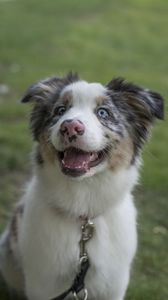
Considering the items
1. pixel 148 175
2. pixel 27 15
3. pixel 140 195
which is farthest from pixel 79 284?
pixel 27 15

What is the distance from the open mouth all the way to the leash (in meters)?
0.43

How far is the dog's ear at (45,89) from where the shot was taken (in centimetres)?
359

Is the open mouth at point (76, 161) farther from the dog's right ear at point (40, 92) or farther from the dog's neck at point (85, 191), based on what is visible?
the dog's right ear at point (40, 92)

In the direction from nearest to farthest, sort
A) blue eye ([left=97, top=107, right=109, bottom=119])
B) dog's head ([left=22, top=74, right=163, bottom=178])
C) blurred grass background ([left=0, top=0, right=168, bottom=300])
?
1. dog's head ([left=22, top=74, right=163, bottom=178])
2. blue eye ([left=97, top=107, right=109, bottom=119])
3. blurred grass background ([left=0, top=0, right=168, bottom=300])

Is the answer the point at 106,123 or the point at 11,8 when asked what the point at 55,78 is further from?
the point at 11,8

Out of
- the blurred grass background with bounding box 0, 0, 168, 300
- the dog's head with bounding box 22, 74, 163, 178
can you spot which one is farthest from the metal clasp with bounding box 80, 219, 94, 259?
the blurred grass background with bounding box 0, 0, 168, 300

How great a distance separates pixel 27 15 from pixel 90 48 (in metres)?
2.67

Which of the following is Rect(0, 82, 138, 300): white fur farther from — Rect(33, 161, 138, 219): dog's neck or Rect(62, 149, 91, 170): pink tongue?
Rect(62, 149, 91, 170): pink tongue

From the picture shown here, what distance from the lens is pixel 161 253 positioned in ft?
16.4

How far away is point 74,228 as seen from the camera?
353 centimetres

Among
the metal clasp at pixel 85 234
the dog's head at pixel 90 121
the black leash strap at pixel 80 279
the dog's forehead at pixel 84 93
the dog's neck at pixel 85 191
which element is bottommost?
the black leash strap at pixel 80 279

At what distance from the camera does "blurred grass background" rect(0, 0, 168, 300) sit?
17.2 feet

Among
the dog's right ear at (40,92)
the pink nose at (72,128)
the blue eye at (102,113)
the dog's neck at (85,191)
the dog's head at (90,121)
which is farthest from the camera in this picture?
the dog's right ear at (40,92)

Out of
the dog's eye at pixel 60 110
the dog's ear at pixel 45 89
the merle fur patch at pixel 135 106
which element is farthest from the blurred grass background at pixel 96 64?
the dog's eye at pixel 60 110
